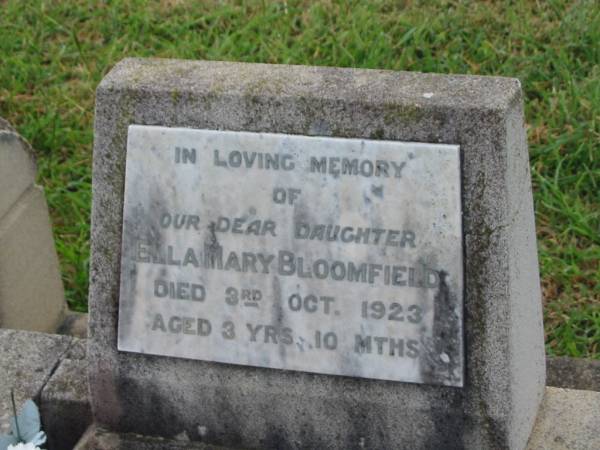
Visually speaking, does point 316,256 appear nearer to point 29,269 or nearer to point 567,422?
point 567,422

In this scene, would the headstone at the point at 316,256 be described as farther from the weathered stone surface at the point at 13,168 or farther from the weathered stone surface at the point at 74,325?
the weathered stone surface at the point at 74,325

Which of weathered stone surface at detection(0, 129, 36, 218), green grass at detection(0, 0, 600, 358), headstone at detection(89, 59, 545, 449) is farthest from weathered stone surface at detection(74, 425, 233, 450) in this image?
green grass at detection(0, 0, 600, 358)

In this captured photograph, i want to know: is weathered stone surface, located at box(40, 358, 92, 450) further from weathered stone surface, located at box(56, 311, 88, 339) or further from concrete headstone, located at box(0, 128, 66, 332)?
weathered stone surface, located at box(56, 311, 88, 339)

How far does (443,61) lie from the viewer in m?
4.41

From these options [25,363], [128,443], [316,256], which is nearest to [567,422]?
[316,256]

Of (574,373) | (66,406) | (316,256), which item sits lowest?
(574,373)

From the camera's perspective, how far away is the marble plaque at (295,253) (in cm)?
240

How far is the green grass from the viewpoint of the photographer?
3.90 m

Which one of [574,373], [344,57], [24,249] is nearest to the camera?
[574,373]

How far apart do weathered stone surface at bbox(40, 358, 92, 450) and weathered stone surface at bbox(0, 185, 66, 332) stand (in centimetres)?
57

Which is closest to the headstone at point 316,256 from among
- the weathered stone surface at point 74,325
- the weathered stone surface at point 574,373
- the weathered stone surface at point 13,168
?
the weathered stone surface at point 574,373

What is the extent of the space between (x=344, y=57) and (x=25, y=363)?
1974 mm

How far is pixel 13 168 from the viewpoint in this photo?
337cm

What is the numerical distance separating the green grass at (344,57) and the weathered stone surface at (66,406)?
1.03 m
